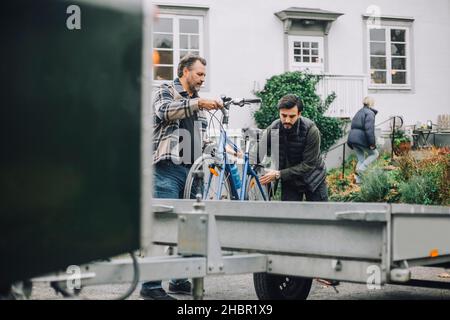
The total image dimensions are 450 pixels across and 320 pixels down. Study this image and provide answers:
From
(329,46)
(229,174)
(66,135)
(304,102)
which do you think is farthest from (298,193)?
(329,46)

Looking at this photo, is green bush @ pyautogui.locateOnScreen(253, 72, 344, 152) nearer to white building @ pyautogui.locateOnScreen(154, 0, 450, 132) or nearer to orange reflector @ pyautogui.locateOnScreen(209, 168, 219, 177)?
white building @ pyautogui.locateOnScreen(154, 0, 450, 132)

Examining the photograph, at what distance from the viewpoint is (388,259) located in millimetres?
3275

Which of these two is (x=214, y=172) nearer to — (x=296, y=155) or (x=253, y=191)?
(x=253, y=191)

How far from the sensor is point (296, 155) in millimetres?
7051

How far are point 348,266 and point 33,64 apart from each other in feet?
6.98

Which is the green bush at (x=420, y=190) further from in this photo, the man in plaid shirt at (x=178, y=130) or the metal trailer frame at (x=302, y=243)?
the metal trailer frame at (x=302, y=243)

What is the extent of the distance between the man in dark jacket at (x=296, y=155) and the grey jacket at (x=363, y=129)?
33.7 ft

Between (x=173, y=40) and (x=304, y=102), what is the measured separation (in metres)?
4.01

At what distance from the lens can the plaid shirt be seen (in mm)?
6082

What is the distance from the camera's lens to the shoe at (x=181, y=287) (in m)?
6.18

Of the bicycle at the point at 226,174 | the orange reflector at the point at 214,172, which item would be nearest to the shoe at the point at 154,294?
the bicycle at the point at 226,174
